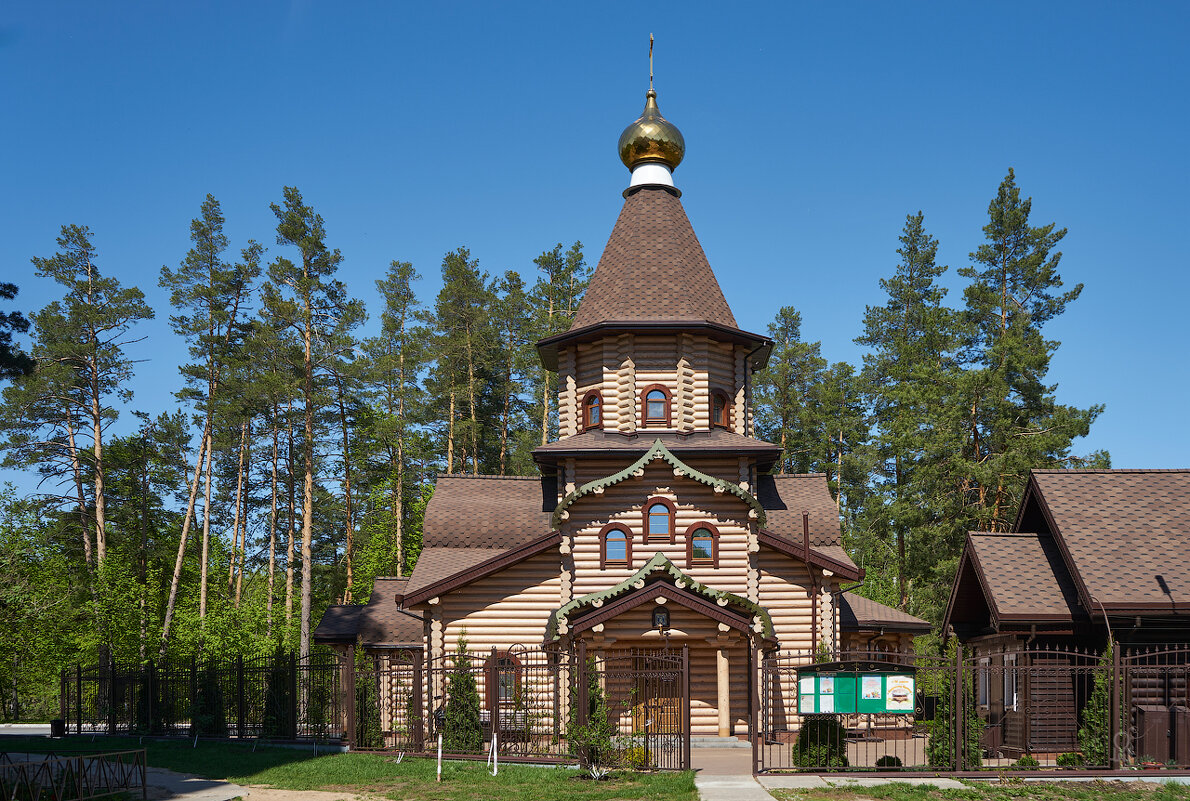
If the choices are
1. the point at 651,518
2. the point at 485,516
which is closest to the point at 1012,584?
the point at 651,518

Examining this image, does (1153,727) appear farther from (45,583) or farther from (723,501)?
(45,583)

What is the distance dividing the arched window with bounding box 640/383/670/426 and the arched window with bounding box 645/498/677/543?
8.59 ft

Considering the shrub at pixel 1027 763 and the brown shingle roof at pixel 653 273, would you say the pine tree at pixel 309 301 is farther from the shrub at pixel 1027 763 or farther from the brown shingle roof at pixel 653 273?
the shrub at pixel 1027 763

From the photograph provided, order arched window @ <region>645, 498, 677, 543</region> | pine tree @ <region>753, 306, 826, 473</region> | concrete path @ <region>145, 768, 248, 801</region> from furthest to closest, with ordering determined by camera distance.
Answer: pine tree @ <region>753, 306, 826, 473</region> < arched window @ <region>645, 498, 677, 543</region> < concrete path @ <region>145, 768, 248, 801</region>

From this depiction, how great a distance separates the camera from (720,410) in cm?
2550

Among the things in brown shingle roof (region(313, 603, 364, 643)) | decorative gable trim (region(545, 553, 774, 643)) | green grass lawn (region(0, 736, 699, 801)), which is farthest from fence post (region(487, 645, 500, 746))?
brown shingle roof (region(313, 603, 364, 643))

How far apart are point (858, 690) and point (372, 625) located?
14878 mm

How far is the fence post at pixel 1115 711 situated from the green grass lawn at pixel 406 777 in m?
6.52

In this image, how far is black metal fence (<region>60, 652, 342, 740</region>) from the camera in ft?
72.5

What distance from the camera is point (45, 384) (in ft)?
128

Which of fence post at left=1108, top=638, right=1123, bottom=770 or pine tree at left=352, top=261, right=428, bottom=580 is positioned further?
pine tree at left=352, top=261, right=428, bottom=580

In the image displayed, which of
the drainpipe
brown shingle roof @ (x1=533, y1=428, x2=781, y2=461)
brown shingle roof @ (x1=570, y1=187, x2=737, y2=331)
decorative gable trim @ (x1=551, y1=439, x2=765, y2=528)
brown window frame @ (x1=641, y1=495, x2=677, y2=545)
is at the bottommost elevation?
the drainpipe

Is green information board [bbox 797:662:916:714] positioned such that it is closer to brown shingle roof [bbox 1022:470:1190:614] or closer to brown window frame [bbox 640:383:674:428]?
brown shingle roof [bbox 1022:470:1190:614]

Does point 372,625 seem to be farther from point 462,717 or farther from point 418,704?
point 418,704
